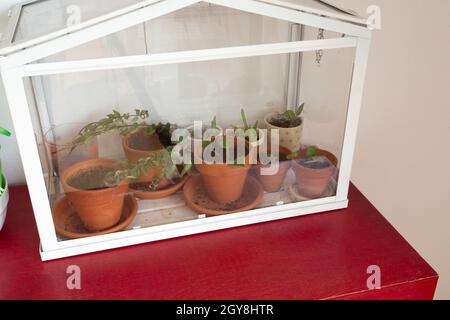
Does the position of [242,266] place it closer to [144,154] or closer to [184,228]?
[184,228]

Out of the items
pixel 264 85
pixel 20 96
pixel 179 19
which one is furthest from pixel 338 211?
pixel 20 96

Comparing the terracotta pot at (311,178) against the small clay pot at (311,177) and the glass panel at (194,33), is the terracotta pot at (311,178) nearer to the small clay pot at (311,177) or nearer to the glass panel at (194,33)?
the small clay pot at (311,177)

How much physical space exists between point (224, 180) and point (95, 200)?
0.25 metres

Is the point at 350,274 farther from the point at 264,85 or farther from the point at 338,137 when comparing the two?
the point at 264,85

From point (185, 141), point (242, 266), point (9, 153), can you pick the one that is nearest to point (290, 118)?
point (185, 141)

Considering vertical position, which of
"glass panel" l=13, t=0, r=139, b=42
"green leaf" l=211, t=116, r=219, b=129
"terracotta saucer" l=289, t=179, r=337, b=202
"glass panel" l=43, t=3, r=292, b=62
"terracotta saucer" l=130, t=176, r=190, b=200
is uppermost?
"glass panel" l=13, t=0, r=139, b=42

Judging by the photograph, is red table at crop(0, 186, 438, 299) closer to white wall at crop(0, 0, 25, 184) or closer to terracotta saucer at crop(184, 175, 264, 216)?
→ terracotta saucer at crop(184, 175, 264, 216)

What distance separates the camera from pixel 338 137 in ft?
3.19

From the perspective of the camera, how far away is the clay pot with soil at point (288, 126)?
990 millimetres

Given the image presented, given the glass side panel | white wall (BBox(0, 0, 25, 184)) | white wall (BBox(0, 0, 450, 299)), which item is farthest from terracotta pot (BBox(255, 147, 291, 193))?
white wall (BBox(0, 0, 25, 184))

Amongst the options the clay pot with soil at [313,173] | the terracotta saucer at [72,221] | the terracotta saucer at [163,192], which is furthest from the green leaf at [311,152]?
the terracotta saucer at [72,221]

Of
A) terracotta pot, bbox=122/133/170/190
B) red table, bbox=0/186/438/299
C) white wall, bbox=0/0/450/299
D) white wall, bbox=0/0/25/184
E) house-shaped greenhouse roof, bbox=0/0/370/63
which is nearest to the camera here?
house-shaped greenhouse roof, bbox=0/0/370/63

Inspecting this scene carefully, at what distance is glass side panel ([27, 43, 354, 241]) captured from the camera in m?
0.89
